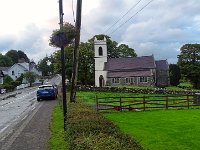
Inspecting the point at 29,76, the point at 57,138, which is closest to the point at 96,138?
the point at 57,138

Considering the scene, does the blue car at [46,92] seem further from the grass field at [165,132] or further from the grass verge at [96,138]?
the grass verge at [96,138]

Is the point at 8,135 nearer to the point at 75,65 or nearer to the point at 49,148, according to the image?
the point at 49,148

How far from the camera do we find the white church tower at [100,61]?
94812 mm

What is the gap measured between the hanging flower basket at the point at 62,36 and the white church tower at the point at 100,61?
249 ft

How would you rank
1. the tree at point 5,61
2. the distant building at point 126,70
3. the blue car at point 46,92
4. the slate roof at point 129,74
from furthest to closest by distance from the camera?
the tree at point 5,61
the distant building at point 126,70
the slate roof at point 129,74
the blue car at point 46,92

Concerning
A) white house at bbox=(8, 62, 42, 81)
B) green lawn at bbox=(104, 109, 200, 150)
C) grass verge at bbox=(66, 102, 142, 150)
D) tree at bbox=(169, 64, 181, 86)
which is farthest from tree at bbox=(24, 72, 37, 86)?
grass verge at bbox=(66, 102, 142, 150)

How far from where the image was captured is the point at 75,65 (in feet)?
98.6

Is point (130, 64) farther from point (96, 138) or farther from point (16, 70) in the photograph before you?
point (96, 138)

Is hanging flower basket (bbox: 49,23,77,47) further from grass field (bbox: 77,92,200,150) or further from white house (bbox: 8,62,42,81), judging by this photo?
white house (bbox: 8,62,42,81)

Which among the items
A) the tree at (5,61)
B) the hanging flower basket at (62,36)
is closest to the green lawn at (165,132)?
the hanging flower basket at (62,36)

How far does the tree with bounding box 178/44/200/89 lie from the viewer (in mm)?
87500

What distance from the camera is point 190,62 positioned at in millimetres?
90250

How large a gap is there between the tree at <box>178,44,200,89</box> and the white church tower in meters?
18.4

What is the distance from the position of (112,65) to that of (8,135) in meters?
81.6
